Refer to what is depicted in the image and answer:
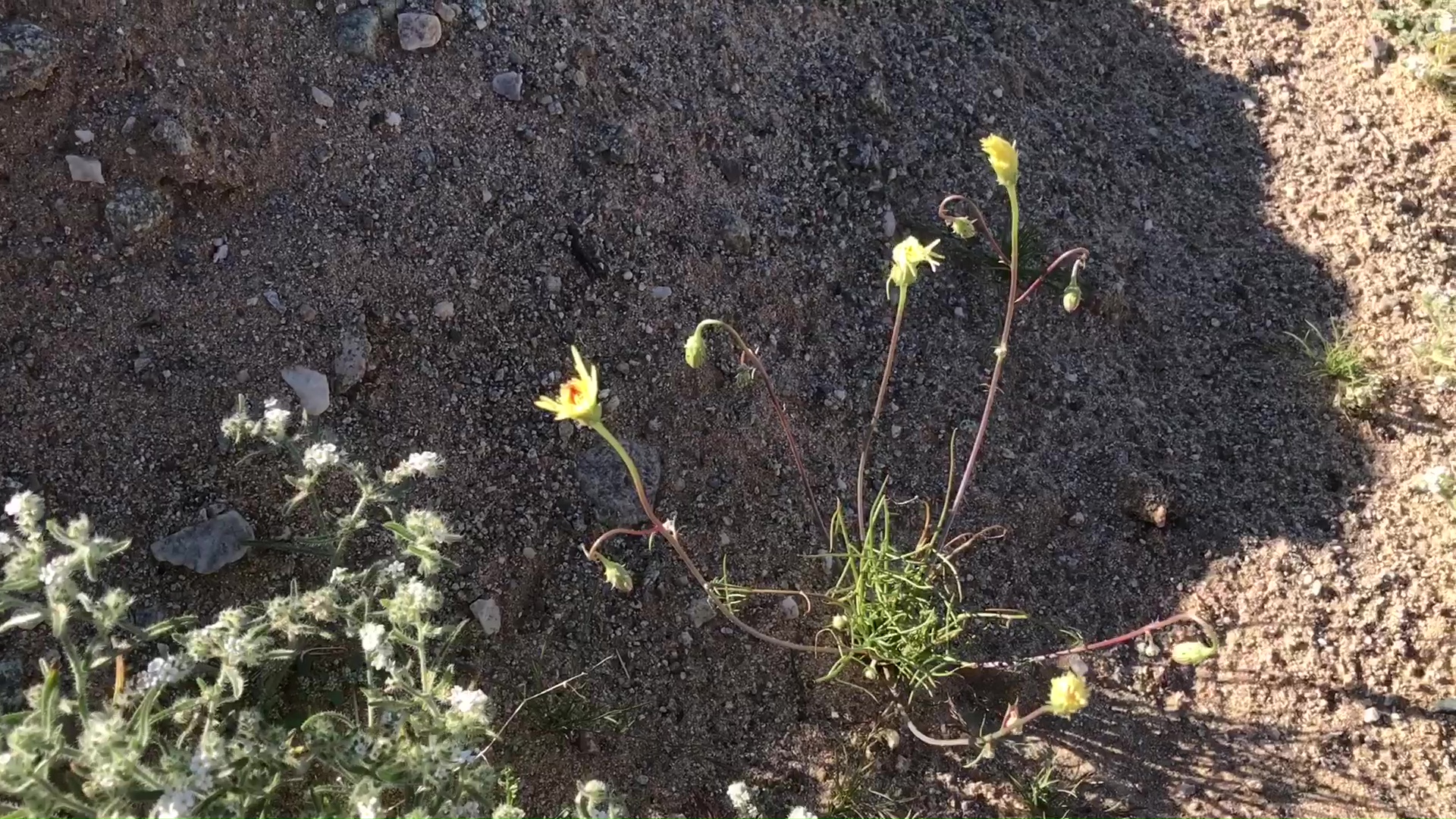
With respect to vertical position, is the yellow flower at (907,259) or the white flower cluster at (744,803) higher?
the yellow flower at (907,259)

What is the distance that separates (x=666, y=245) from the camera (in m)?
2.92

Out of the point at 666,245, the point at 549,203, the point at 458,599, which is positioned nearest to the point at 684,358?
the point at 666,245

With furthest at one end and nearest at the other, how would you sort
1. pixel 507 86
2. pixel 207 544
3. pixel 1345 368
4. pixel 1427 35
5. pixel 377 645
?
pixel 1427 35, pixel 1345 368, pixel 507 86, pixel 207 544, pixel 377 645

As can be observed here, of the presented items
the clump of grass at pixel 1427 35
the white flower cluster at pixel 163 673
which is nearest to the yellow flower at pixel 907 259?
the white flower cluster at pixel 163 673

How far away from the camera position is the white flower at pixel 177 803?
1.65 metres

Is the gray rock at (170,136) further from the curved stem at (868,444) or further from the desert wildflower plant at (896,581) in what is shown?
the curved stem at (868,444)

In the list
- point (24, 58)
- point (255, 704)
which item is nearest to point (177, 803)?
point (255, 704)

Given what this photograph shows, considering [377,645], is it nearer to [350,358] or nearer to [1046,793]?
[350,358]

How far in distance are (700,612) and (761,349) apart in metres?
0.74

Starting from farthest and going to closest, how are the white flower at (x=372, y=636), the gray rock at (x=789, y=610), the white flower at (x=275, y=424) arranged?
1. the gray rock at (x=789, y=610)
2. the white flower at (x=275, y=424)
3. the white flower at (x=372, y=636)

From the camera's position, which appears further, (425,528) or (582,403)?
(425,528)

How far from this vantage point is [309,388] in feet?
8.15

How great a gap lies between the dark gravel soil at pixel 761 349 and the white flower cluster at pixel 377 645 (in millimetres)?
511

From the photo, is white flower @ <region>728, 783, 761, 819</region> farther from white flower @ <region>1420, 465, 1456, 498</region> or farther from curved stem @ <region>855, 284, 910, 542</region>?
white flower @ <region>1420, 465, 1456, 498</region>
